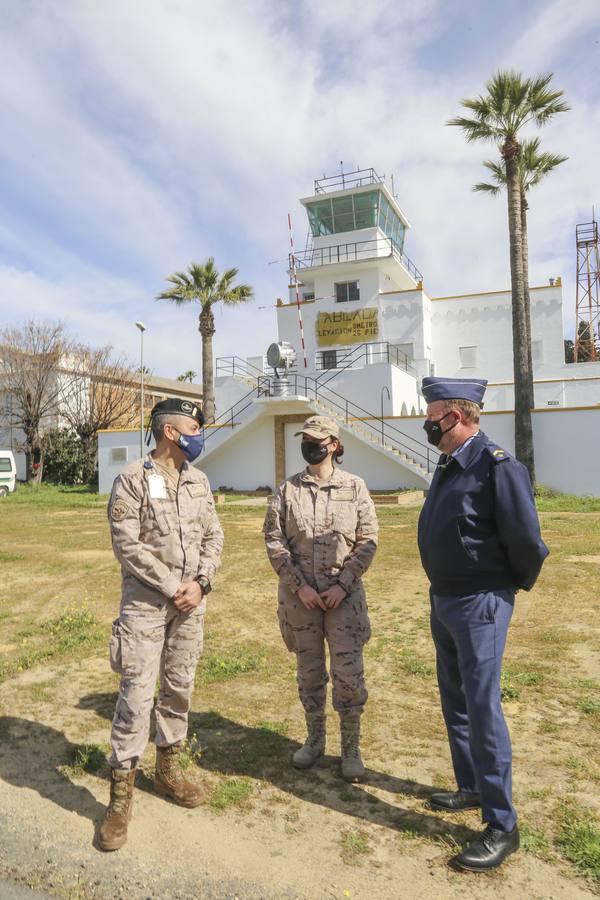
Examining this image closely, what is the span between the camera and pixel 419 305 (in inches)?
1065

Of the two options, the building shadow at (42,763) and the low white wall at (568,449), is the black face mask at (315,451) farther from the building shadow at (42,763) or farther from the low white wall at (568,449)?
the low white wall at (568,449)

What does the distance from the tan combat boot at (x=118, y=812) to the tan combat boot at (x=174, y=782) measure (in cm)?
26

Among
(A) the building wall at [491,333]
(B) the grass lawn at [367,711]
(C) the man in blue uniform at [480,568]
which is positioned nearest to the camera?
(C) the man in blue uniform at [480,568]

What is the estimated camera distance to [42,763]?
3578 mm

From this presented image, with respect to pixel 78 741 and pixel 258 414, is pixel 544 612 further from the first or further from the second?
pixel 258 414

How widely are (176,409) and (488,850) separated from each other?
258 centimetres

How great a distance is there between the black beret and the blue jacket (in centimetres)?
144

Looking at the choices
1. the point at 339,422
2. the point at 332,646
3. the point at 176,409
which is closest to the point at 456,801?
the point at 332,646

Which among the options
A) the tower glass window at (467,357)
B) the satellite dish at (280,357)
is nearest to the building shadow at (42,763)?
the satellite dish at (280,357)

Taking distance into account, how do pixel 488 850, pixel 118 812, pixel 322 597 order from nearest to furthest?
pixel 488 850 → pixel 118 812 → pixel 322 597

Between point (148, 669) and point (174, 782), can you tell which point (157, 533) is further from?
point (174, 782)

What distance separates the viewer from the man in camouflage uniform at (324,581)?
11.3 feet

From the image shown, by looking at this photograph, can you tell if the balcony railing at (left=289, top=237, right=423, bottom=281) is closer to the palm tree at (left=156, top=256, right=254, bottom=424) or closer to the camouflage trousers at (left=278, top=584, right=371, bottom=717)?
the palm tree at (left=156, top=256, right=254, bottom=424)

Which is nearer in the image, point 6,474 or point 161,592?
point 161,592
